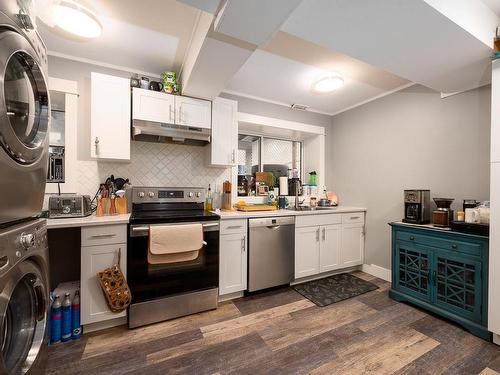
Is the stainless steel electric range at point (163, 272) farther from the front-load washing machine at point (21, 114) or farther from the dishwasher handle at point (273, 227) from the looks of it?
the front-load washing machine at point (21, 114)

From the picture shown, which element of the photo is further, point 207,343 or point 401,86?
point 401,86

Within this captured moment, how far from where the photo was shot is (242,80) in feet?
8.43

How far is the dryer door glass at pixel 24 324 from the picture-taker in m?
0.90

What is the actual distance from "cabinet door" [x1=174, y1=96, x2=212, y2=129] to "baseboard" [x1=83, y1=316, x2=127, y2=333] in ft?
6.19

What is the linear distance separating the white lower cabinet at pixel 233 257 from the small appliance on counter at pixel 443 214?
6.20 ft

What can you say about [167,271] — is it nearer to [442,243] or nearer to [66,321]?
[66,321]

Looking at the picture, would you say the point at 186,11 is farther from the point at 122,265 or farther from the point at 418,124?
the point at 418,124

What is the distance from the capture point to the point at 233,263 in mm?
2246

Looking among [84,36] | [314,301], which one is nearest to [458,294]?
[314,301]

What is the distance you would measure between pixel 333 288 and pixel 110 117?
9.96 ft

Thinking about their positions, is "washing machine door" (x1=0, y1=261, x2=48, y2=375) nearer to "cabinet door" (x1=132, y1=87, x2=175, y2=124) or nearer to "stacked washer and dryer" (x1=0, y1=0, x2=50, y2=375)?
Answer: "stacked washer and dryer" (x1=0, y1=0, x2=50, y2=375)

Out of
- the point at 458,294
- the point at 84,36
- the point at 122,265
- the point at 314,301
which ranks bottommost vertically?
the point at 314,301

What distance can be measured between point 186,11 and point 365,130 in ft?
8.82

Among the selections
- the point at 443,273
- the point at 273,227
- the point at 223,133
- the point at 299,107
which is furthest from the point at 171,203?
the point at 443,273
